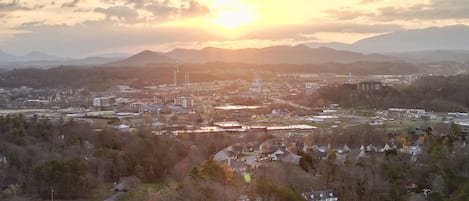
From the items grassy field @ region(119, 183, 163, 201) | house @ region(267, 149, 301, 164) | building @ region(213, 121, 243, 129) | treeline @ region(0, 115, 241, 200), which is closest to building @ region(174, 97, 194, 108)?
building @ region(213, 121, 243, 129)

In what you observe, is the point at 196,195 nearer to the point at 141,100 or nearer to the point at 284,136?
the point at 284,136

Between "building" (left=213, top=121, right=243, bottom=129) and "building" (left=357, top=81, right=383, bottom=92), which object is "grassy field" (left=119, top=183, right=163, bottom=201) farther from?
"building" (left=357, top=81, right=383, bottom=92)

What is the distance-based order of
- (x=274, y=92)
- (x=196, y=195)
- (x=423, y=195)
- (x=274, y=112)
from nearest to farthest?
(x=196, y=195), (x=423, y=195), (x=274, y=112), (x=274, y=92)

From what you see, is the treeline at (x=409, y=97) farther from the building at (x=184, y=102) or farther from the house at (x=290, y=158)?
the house at (x=290, y=158)

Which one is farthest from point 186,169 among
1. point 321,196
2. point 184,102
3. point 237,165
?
point 184,102

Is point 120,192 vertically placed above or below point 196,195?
below

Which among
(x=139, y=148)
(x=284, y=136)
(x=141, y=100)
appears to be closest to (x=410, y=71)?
(x=141, y=100)

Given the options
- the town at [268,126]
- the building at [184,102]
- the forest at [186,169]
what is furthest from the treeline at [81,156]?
the building at [184,102]
